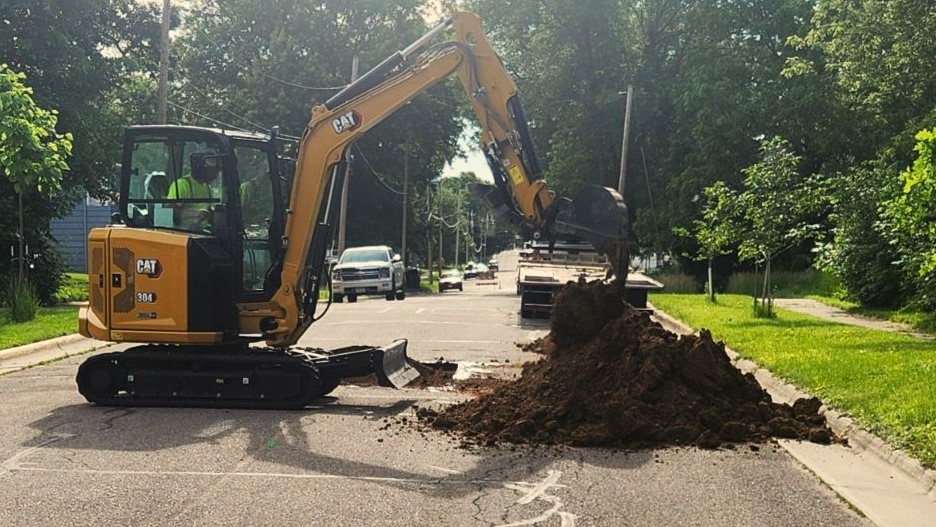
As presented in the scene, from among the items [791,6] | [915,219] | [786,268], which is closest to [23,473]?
[915,219]

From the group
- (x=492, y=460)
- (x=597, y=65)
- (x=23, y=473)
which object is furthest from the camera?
(x=597, y=65)

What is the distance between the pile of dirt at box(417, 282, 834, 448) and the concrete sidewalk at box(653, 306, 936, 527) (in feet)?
0.90

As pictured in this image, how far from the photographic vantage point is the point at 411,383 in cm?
1274

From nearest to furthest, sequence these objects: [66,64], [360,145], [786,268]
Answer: [66,64], [786,268], [360,145]

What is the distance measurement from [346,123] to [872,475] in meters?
6.82

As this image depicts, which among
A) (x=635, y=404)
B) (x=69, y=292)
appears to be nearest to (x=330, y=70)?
(x=69, y=292)

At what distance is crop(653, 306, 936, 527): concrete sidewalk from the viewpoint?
693 cm

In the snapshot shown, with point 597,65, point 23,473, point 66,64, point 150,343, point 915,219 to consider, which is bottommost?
point 23,473

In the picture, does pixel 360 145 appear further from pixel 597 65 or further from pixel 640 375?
pixel 640 375

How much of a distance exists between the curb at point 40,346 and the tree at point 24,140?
2.70 metres

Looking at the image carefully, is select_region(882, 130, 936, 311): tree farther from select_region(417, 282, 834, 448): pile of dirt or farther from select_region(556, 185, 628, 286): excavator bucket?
select_region(556, 185, 628, 286): excavator bucket

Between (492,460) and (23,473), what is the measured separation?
12.2 ft

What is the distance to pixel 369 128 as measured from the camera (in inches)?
464

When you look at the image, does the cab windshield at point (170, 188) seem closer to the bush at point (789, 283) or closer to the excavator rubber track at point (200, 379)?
the excavator rubber track at point (200, 379)
